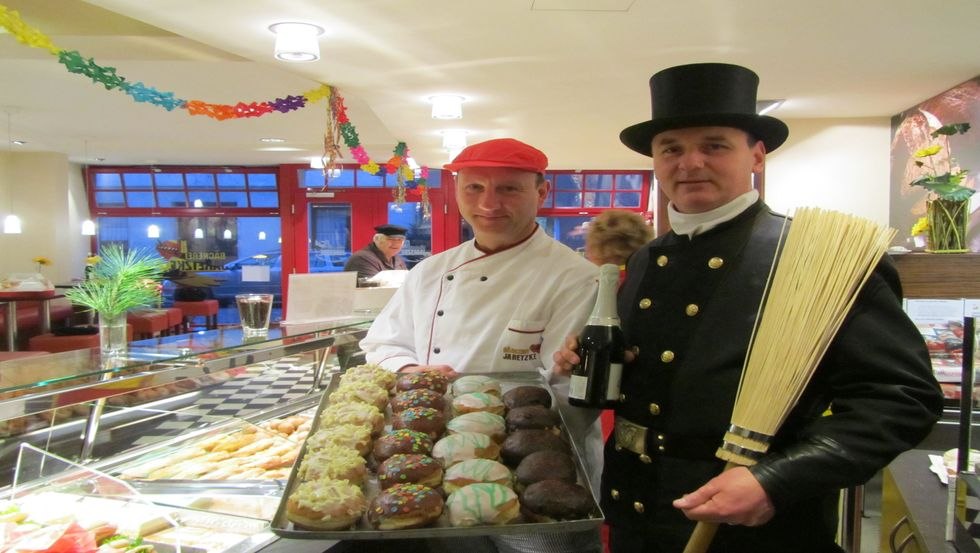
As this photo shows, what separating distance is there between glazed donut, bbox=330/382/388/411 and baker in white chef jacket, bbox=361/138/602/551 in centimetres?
22

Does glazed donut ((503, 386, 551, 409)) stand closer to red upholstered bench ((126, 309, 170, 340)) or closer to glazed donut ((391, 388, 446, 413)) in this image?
glazed donut ((391, 388, 446, 413))

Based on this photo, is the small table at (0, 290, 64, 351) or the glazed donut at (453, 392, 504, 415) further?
the small table at (0, 290, 64, 351)

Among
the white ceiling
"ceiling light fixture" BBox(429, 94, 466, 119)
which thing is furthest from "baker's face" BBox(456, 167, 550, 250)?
"ceiling light fixture" BBox(429, 94, 466, 119)

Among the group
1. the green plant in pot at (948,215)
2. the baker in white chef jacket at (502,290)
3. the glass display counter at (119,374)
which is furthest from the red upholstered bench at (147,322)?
the green plant in pot at (948,215)

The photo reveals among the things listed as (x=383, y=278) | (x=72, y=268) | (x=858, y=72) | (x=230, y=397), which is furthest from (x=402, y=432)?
(x=72, y=268)

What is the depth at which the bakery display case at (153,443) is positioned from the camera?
171 cm

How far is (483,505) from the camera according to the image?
1230mm

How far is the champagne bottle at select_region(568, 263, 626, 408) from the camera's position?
1.59 meters

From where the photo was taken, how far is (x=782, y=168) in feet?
24.3

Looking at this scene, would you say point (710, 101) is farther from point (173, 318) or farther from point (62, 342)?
point (173, 318)

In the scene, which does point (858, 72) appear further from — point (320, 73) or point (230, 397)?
point (230, 397)

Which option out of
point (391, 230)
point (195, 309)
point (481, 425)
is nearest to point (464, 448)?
point (481, 425)

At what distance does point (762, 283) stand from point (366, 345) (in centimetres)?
153

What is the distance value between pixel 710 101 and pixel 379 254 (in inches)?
239
